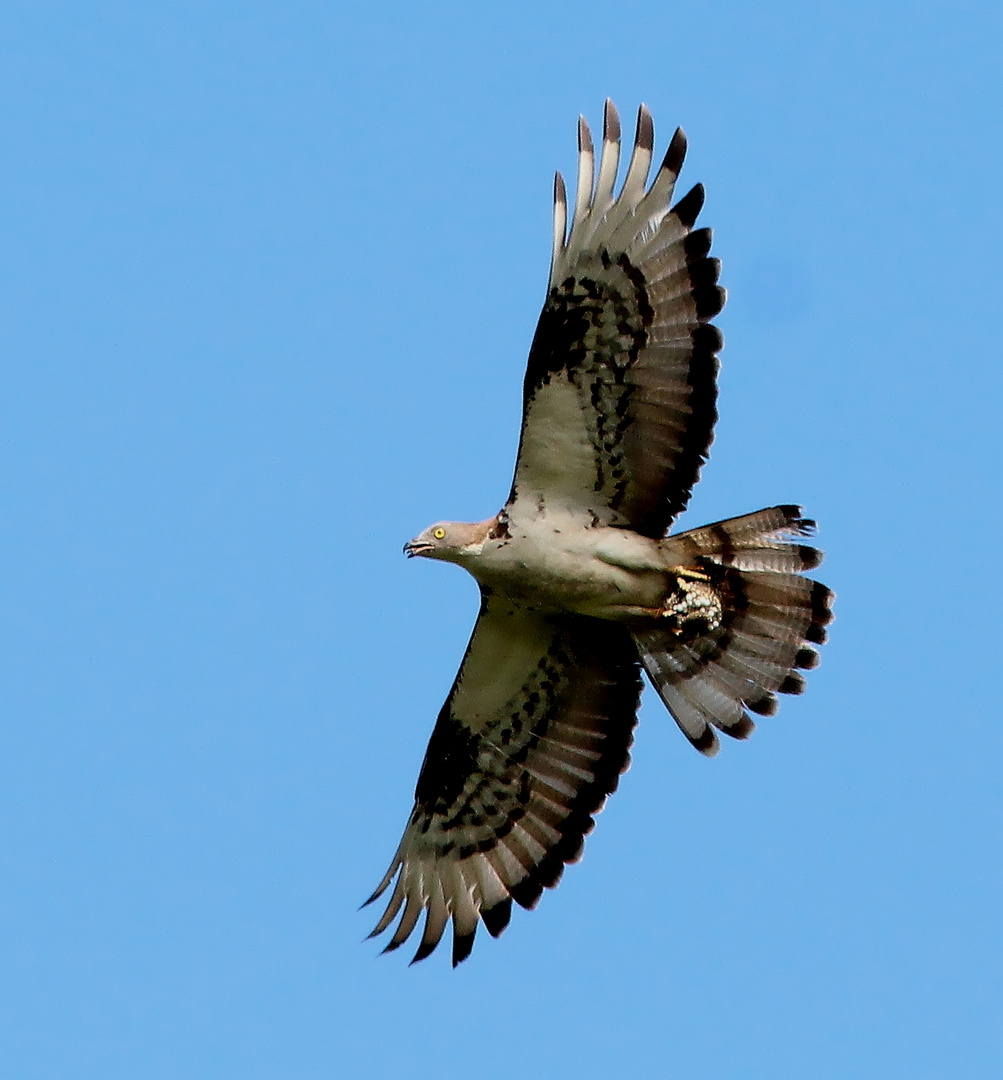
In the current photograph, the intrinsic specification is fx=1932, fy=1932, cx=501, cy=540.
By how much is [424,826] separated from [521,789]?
2.28 feet

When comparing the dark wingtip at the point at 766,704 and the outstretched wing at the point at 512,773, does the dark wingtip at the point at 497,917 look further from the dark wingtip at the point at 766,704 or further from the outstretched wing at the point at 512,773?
the dark wingtip at the point at 766,704

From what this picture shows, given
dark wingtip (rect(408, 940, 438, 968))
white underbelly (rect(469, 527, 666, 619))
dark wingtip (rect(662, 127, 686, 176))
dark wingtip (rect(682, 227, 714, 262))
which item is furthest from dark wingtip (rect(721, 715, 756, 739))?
dark wingtip (rect(662, 127, 686, 176))

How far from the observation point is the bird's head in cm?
1123

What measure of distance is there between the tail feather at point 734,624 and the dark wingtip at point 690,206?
1.78 m

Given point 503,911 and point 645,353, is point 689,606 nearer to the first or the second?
point 645,353

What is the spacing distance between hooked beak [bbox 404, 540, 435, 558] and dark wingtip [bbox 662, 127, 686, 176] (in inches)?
101

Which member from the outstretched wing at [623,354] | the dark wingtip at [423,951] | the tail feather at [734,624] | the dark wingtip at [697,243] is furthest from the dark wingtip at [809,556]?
the dark wingtip at [423,951]

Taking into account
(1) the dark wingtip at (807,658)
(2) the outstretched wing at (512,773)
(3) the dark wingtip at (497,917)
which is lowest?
(3) the dark wingtip at (497,917)

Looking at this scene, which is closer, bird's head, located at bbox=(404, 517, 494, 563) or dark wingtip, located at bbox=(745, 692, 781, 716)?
bird's head, located at bbox=(404, 517, 494, 563)

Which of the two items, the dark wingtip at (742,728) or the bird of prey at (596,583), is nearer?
the bird of prey at (596,583)

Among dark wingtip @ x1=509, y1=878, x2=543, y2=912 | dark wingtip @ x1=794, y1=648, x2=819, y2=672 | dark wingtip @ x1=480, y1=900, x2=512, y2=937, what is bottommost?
dark wingtip @ x1=480, y1=900, x2=512, y2=937

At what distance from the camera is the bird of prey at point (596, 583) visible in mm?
10797

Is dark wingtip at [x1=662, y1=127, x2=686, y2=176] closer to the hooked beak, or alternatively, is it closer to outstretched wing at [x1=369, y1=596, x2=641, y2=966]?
the hooked beak

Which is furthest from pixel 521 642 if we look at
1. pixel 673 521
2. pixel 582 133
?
pixel 582 133
